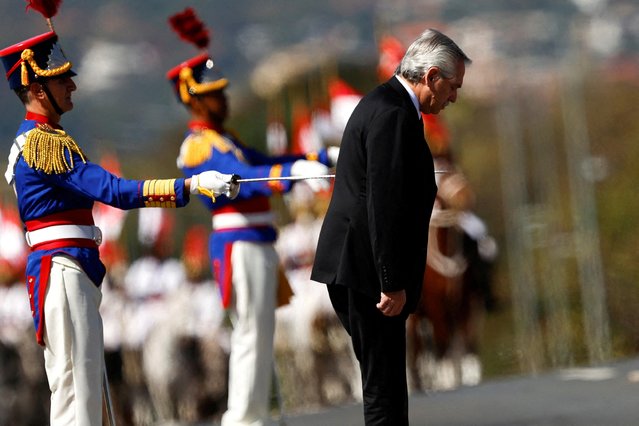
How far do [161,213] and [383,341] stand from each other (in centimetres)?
472

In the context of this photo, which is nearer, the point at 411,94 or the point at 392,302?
the point at 392,302

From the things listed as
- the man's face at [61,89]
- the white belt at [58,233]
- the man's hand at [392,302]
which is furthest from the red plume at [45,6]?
the man's hand at [392,302]

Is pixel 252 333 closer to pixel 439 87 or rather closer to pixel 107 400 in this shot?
pixel 107 400

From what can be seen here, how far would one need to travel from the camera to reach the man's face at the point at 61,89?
17.9ft

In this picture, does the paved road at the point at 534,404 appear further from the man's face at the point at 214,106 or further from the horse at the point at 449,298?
the man's face at the point at 214,106

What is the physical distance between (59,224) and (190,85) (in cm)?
164

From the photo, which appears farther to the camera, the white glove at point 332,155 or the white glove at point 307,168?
the white glove at point 332,155

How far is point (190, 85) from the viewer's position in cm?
691

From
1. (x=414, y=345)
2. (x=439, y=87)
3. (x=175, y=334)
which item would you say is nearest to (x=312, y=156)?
(x=439, y=87)

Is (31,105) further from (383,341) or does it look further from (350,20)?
(350,20)

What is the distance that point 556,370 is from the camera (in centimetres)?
893

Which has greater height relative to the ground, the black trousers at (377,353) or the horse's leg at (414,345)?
the horse's leg at (414,345)

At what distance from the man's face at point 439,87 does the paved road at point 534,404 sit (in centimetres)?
212

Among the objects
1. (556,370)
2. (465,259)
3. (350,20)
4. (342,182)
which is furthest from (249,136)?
(342,182)
